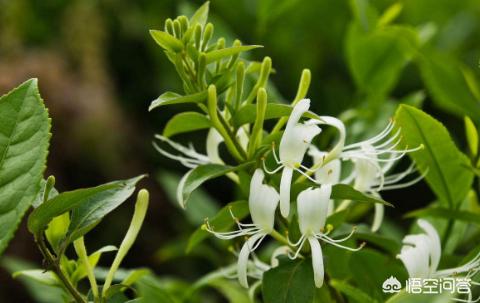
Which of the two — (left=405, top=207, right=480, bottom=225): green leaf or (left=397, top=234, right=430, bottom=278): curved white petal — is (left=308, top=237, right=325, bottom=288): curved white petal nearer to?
(left=397, top=234, right=430, bottom=278): curved white petal

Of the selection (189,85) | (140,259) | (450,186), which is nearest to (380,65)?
(450,186)

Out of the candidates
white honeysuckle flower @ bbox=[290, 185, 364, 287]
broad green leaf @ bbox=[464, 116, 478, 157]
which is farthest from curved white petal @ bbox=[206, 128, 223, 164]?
broad green leaf @ bbox=[464, 116, 478, 157]

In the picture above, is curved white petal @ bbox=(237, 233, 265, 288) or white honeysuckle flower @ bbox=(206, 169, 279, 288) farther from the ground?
white honeysuckle flower @ bbox=(206, 169, 279, 288)

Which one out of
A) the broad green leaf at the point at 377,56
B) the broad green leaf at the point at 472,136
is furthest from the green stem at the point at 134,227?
the broad green leaf at the point at 377,56

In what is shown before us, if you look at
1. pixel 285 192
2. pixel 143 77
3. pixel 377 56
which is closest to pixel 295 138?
pixel 285 192

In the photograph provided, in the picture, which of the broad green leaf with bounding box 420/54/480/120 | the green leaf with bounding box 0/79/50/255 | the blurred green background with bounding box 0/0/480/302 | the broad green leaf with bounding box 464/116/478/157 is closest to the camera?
the green leaf with bounding box 0/79/50/255

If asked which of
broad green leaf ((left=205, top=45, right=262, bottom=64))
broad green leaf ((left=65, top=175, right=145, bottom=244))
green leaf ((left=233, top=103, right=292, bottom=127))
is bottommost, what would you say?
broad green leaf ((left=65, top=175, right=145, bottom=244))

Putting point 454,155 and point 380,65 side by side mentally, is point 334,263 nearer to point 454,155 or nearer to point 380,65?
point 454,155
